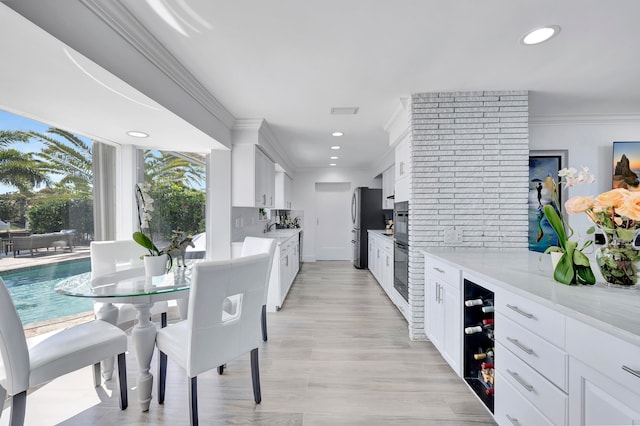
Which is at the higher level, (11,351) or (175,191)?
(175,191)

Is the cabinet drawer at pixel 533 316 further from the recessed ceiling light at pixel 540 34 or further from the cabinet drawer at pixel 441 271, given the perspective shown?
the recessed ceiling light at pixel 540 34

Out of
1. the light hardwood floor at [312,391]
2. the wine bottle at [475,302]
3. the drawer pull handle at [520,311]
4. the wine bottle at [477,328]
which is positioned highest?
the drawer pull handle at [520,311]

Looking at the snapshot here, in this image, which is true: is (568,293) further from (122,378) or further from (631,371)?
(122,378)

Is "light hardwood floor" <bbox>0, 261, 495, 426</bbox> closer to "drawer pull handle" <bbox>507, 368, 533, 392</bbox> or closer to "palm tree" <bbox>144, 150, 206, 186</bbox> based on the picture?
"drawer pull handle" <bbox>507, 368, 533, 392</bbox>

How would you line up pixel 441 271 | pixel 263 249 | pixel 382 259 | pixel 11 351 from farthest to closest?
pixel 382 259, pixel 263 249, pixel 441 271, pixel 11 351

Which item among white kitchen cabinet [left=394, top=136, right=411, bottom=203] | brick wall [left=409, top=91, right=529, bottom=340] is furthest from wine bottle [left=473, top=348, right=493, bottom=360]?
white kitchen cabinet [left=394, top=136, right=411, bottom=203]

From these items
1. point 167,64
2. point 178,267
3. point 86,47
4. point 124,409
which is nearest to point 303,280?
point 178,267

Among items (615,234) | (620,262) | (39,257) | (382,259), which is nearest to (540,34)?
(615,234)

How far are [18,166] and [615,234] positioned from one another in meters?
3.74

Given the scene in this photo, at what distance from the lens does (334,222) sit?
7090 mm

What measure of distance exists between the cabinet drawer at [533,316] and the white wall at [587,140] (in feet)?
8.00

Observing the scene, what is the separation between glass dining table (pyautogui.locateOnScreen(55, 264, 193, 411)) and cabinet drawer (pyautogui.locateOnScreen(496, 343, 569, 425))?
1.83m

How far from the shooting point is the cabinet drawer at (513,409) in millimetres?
1210

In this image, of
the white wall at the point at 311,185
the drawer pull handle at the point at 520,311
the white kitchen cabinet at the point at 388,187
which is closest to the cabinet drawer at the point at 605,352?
the drawer pull handle at the point at 520,311
